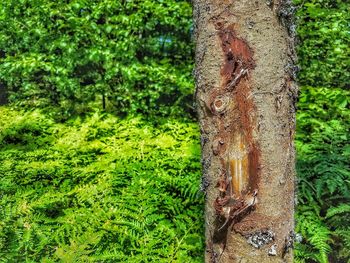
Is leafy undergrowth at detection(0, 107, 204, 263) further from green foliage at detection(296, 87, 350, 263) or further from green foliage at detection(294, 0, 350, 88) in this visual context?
green foliage at detection(294, 0, 350, 88)

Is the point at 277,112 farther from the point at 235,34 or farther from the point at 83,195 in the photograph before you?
the point at 83,195

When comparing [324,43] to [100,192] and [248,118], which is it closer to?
[100,192]

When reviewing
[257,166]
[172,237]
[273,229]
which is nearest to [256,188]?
[257,166]

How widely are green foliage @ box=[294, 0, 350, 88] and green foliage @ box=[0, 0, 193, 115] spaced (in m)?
1.49

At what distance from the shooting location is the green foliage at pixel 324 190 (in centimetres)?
229

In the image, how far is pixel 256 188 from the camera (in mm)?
1317

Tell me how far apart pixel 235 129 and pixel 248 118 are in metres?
0.06

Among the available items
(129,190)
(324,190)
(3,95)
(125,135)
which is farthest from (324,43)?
(3,95)

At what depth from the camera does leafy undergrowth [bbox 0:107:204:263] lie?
214 centimetres

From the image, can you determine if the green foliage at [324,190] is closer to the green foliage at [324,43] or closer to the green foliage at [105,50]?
the green foliage at [324,43]

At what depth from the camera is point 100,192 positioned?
9.01 ft

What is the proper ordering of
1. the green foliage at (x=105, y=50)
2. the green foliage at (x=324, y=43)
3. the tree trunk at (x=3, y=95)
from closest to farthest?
the green foliage at (x=324, y=43), the green foliage at (x=105, y=50), the tree trunk at (x=3, y=95)

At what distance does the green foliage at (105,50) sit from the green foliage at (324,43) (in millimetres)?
1491

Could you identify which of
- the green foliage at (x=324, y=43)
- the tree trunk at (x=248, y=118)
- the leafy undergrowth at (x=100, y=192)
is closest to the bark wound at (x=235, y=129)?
the tree trunk at (x=248, y=118)
